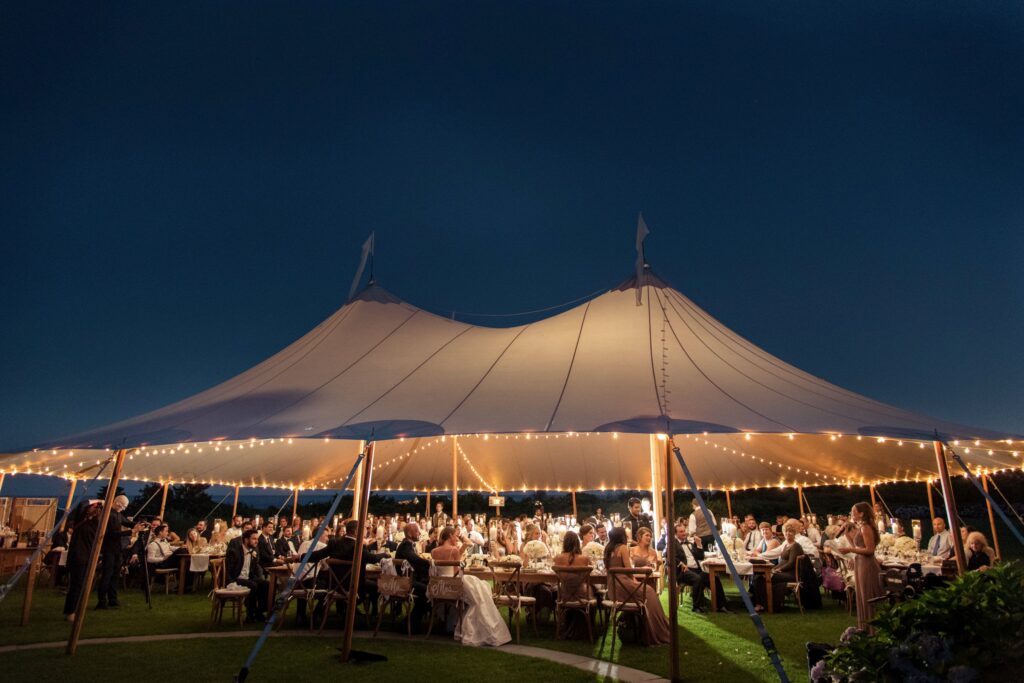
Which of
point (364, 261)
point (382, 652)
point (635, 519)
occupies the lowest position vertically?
point (382, 652)

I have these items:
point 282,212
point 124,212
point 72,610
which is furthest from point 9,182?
point 72,610

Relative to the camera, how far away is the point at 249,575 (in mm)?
7840

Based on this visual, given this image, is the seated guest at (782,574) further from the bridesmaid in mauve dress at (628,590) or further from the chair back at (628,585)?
the chair back at (628,585)

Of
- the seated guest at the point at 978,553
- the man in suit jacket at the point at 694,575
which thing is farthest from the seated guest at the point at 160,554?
the seated guest at the point at 978,553

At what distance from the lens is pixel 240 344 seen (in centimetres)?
6209

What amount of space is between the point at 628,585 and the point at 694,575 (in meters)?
2.77

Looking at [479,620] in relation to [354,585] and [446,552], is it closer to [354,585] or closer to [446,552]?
[446,552]

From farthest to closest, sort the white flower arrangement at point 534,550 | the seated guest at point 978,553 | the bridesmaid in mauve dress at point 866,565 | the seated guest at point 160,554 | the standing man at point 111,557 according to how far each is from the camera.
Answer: the seated guest at point 160,554 → the standing man at point 111,557 → the white flower arrangement at point 534,550 → the seated guest at point 978,553 → the bridesmaid in mauve dress at point 866,565

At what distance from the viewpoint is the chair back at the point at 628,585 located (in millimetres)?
6094

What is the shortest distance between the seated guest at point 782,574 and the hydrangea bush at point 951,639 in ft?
23.9

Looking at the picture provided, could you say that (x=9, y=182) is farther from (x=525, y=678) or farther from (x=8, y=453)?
(x=525, y=678)

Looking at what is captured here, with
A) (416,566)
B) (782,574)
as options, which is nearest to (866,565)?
(782,574)

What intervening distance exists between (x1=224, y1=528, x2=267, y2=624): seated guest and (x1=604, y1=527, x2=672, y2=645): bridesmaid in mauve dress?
4.15 m

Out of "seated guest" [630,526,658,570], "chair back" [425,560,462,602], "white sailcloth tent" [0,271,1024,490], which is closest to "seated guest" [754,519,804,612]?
"white sailcloth tent" [0,271,1024,490]
